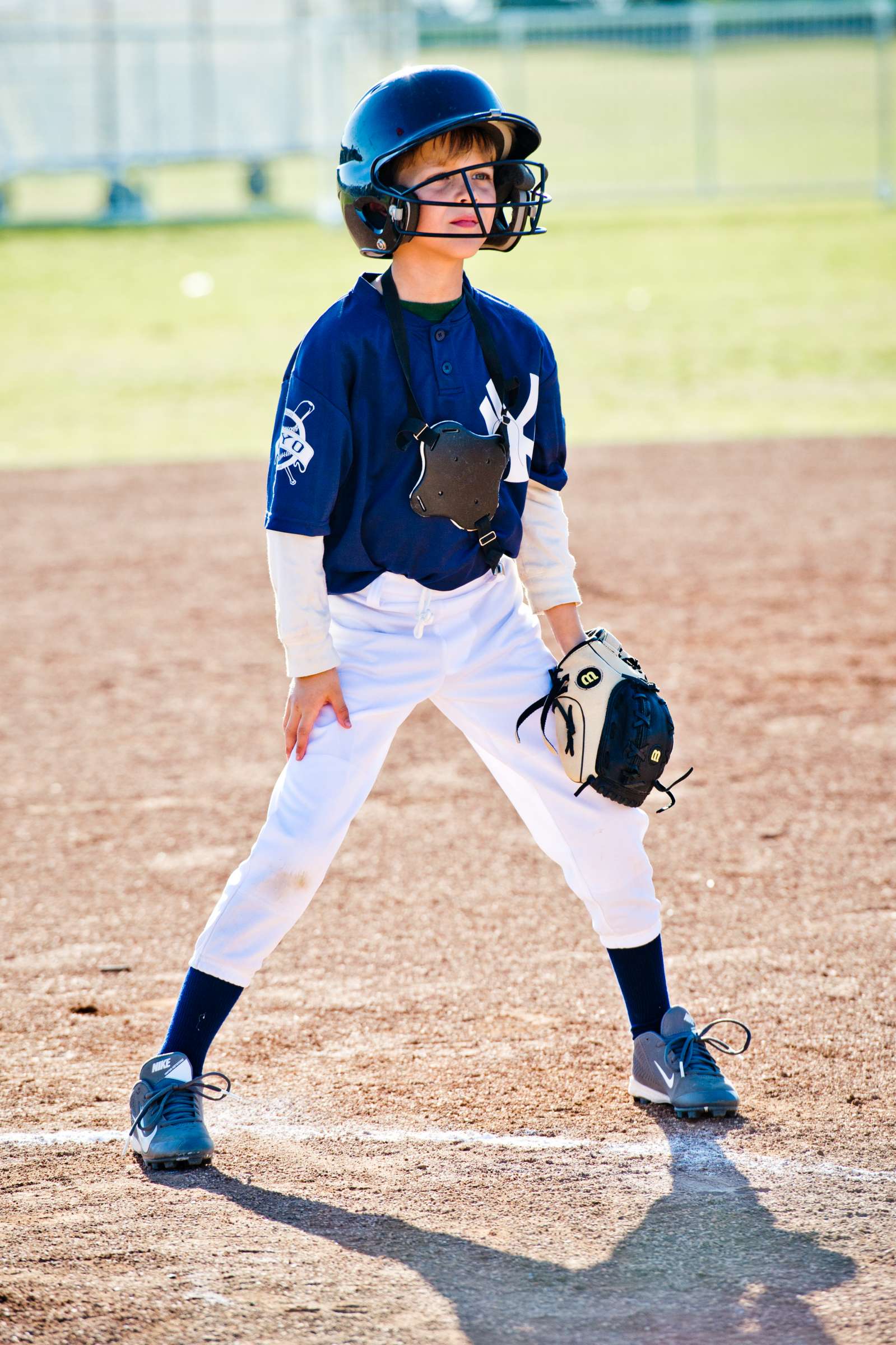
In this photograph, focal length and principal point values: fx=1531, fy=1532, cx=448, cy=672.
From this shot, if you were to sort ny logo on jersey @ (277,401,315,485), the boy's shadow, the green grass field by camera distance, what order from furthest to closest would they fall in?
1. the green grass field
2. ny logo on jersey @ (277,401,315,485)
3. the boy's shadow

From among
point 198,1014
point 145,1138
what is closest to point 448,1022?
point 198,1014

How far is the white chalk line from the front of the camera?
Result: 2545mm

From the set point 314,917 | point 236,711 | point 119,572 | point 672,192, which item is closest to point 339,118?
point 672,192

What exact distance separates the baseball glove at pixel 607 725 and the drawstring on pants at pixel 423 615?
233 millimetres

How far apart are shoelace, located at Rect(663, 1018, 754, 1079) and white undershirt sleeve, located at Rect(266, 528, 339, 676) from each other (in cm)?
94

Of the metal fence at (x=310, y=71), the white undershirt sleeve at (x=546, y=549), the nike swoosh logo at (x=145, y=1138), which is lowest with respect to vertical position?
the nike swoosh logo at (x=145, y=1138)

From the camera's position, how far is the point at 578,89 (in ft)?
82.2

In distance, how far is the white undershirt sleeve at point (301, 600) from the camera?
258cm

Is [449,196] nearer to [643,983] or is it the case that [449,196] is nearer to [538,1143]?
[643,983]

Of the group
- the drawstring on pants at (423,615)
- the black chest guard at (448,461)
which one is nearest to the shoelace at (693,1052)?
the drawstring on pants at (423,615)

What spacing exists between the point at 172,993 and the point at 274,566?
3.87ft

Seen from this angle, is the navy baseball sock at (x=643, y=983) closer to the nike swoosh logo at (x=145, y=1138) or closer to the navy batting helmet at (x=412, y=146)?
the nike swoosh logo at (x=145, y=1138)

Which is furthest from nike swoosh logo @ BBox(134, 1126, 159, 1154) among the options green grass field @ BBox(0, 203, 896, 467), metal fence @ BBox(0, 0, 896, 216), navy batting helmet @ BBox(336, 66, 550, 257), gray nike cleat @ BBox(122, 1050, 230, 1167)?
metal fence @ BBox(0, 0, 896, 216)

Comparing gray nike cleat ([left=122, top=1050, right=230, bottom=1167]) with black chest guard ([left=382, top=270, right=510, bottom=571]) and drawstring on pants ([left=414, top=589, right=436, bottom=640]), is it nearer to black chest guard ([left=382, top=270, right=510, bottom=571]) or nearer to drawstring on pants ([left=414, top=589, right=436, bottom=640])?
drawstring on pants ([left=414, top=589, right=436, bottom=640])
